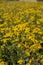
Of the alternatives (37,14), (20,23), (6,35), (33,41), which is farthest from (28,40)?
(37,14)

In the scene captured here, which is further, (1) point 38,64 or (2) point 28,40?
(2) point 28,40

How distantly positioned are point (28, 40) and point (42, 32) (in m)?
0.27

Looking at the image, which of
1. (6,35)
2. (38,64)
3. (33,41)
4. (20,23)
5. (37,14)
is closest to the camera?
(38,64)

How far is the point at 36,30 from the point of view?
3.78m

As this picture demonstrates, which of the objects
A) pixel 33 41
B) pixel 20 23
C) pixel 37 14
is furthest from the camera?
pixel 37 14

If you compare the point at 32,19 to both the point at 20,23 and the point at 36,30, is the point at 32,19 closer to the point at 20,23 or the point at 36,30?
the point at 20,23

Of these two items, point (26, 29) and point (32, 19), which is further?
point (32, 19)

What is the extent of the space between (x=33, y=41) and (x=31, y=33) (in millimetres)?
226

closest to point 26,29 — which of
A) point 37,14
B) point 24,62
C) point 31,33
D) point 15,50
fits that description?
point 31,33

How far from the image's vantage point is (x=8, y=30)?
13.1 feet

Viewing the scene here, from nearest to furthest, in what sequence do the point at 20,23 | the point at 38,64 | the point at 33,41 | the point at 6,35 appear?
the point at 38,64, the point at 33,41, the point at 6,35, the point at 20,23

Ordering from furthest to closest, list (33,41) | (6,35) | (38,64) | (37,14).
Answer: (37,14) → (6,35) → (33,41) → (38,64)

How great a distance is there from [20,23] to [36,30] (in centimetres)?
57

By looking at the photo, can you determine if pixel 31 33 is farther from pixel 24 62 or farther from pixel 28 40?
pixel 24 62
